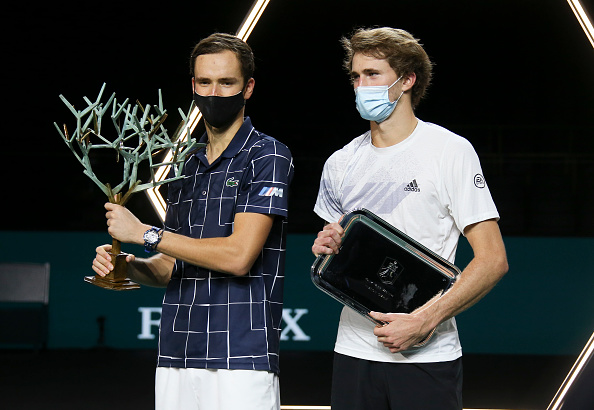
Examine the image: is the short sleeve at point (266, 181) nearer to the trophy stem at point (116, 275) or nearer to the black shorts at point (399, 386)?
the trophy stem at point (116, 275)

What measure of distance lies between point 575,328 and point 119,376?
3508mm

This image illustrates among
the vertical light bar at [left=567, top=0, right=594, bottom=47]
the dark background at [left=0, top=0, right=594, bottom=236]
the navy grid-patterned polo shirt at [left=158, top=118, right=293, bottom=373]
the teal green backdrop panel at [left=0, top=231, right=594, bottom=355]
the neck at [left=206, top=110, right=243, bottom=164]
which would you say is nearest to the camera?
the navy grid-patterned polo shirt at [left=158, top=118, right=293, bottom=373]

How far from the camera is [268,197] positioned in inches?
66.0

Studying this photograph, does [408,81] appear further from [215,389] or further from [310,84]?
[310,84]

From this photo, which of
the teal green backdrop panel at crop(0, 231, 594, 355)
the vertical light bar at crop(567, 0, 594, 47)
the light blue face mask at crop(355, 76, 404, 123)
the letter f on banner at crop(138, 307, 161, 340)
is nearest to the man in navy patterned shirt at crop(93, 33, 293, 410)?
the light blue face mask at crop(355, 76, 404, 123)

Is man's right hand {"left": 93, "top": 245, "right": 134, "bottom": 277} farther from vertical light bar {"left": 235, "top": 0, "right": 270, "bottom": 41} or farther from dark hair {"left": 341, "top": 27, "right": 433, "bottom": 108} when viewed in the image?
vertical light bar {"left": 235, "top": 0, "right": 270, "bottom": 41}

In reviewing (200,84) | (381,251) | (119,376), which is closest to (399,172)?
(381,251)

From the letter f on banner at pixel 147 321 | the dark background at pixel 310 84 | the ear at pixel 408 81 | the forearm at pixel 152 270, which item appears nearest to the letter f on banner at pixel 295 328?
the letter f on banner at pixel 147 321

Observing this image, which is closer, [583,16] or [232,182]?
[232,182]

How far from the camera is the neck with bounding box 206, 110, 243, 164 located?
1.80 meters

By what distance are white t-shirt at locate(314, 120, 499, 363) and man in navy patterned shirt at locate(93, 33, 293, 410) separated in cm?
19

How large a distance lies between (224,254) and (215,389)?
12.6 inches

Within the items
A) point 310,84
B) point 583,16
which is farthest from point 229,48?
point 310,84

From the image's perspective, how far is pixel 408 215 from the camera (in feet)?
5.49
